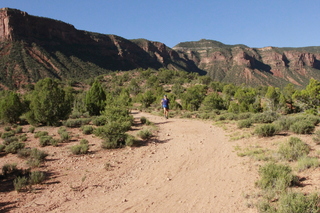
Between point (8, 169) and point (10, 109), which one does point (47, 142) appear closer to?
point (8, 169)

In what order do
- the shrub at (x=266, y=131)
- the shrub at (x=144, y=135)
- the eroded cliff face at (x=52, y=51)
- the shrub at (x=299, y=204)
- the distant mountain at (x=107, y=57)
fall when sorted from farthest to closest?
1. the distant mountain at (x=107, y=57)
2. the eroded cliff face at (x=52, y=51)
3. the shrub at (x=144, y=135)
4. the shrub at (x=266, y=131)
5. the shrub at (x=299, y=204)

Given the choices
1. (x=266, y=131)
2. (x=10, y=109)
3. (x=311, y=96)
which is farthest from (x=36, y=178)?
(x=311, y=96)

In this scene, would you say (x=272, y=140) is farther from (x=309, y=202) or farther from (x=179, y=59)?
(x=179, y=59)

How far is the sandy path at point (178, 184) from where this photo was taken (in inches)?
186

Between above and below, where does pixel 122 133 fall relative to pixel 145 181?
above

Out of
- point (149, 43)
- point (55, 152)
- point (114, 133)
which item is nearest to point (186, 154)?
point (114, 133)

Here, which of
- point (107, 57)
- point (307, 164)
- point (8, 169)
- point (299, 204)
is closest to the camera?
point (299, 204)

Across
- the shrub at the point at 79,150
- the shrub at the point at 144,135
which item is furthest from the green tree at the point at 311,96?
the shrub at the point at 79,150

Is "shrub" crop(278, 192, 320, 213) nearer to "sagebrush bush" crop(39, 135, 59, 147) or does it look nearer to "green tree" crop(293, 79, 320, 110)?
"sagebrush bush" crop(39, 135, 59, 147)

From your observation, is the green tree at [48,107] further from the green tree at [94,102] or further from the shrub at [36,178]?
the shrub at [36,178]

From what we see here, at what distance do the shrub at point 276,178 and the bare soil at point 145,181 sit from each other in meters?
0.38

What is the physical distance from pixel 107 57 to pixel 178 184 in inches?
4538

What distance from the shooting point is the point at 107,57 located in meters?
114

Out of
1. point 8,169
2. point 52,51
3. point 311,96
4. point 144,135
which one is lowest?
point 8,169
